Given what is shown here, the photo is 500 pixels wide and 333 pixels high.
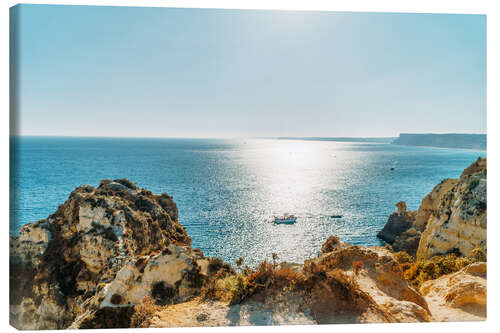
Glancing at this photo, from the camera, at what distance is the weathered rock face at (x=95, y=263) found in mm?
4086

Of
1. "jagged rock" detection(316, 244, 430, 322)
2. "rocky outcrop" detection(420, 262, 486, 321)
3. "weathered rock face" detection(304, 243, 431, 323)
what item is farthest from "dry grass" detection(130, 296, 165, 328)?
"rocky outcrop" detection(420, 262, 486, 321)

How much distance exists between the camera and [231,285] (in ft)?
13.2

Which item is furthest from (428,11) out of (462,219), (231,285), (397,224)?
(397,224)

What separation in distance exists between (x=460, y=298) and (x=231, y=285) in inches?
144

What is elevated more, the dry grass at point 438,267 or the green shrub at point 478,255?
the green shrub at point 478,255

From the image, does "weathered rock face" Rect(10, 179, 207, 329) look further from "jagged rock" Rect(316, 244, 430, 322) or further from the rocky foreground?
"jagged rock" Rect(316, 244, 430, 322)

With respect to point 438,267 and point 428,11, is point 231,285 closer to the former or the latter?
point 438,267

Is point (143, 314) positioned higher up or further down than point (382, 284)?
further down

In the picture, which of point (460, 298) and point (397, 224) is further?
point (397, 224)

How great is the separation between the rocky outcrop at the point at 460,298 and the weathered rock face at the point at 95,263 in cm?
381

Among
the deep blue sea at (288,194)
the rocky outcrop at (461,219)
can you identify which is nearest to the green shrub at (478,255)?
the rocky outcrop at (461,219)

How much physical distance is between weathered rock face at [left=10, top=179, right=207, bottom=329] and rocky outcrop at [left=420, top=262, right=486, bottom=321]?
381 centimetres

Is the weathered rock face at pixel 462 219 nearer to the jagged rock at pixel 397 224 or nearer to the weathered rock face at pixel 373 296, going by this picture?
the weathered rock face at pixel 373 296
